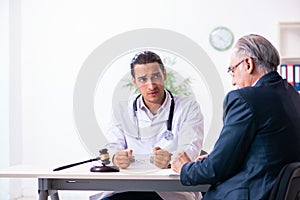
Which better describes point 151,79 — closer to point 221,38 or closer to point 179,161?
point 179,161

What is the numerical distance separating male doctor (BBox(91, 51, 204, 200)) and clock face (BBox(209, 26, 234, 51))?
228cm

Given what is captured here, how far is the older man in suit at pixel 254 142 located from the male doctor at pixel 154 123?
0.45 metres

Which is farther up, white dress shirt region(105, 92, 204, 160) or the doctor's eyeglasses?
the doctor's eyeglasses

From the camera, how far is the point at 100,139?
1.92 m

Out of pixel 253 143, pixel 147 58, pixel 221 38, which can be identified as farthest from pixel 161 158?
pixel 221 38

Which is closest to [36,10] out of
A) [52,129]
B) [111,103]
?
[52,129]

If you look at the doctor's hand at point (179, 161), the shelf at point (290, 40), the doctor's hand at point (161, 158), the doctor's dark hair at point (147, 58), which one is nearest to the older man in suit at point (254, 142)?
the doctor's hand at point (179, 161)

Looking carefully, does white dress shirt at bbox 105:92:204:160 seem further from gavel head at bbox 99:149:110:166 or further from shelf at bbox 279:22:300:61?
shelf at bbox 279:22:300:61

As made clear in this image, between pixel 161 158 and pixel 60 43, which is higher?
pixel 60 43

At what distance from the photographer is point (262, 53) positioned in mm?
1522

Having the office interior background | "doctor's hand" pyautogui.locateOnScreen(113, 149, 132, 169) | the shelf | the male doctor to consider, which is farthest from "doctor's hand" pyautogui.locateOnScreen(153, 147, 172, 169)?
the shelf

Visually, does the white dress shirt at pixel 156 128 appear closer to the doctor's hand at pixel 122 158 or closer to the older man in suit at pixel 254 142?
the doctor's hand at pixel 122 158

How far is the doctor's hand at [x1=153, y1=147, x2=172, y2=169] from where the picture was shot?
1.91 metres

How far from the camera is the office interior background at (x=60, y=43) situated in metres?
4.21
